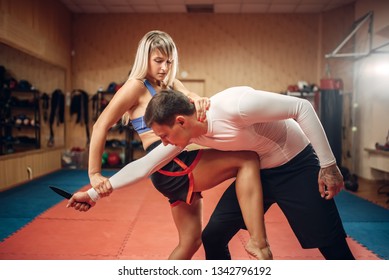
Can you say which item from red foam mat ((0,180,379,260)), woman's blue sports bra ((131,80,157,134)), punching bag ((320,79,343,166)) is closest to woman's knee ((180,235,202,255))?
woman's blue sports bra ((131,80,157,134))

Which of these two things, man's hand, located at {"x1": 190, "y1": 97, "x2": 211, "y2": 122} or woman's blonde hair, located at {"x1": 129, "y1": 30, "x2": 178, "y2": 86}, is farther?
woman's blonde hair, located at {"x1": 129, "y1": 30, "x2": 178, "y2": 86}

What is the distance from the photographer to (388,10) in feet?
16.5

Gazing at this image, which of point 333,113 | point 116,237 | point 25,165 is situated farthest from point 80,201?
point 333,113

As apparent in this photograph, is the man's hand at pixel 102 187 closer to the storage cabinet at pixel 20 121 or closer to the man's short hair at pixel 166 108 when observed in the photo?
the man's short hair at pixel 166 108

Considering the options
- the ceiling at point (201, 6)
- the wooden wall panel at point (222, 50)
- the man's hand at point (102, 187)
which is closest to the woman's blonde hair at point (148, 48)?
the man's hand at point (102, 187)

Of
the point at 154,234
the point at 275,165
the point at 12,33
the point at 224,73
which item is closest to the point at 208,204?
the point at 154,234

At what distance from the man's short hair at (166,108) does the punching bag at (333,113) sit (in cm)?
489

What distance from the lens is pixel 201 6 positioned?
22.5 ft

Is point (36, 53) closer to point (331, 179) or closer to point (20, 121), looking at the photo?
point (20, 121)

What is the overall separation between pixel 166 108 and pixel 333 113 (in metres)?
5.11

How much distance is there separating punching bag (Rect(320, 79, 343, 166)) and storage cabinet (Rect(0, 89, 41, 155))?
5.17 meters

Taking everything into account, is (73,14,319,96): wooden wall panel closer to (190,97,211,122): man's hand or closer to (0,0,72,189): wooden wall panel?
(0,0,72,189): wooden wall panel

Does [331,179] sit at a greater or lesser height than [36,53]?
lesser

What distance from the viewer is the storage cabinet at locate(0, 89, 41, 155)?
567 cm
